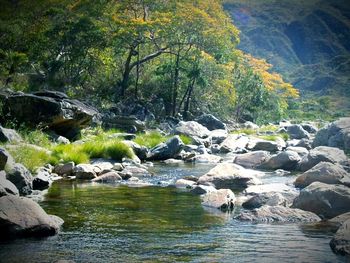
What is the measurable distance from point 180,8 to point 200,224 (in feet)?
112

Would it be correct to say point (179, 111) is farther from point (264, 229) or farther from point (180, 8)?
point (264, 229)

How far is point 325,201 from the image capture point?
10.2 m

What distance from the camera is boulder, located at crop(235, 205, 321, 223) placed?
9812 mm

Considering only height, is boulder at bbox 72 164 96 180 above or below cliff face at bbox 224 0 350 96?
below

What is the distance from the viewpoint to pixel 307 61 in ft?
552

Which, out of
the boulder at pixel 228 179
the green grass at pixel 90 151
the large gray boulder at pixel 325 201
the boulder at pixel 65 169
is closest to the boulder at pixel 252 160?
the green grass at pixel 90 151

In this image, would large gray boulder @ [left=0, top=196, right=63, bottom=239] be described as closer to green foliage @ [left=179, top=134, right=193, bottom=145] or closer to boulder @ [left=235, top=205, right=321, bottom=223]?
boulder @ [left=235, top=205, right=321, bottom=223]

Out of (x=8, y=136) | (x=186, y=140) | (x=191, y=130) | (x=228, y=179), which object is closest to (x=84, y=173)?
(x=8, y=136)

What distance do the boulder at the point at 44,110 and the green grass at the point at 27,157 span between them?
5.59 meters

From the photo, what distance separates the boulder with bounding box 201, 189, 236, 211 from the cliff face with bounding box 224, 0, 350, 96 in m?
121

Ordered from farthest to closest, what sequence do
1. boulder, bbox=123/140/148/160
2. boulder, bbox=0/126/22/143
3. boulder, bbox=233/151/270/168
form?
boulder, bbox=123/140/148/160 < boulder, bbox=233/151/270/168 < boulder, bbox=0/126/22/143

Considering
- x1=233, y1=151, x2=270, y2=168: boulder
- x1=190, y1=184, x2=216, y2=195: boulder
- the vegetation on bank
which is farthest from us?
the vegetation on bank

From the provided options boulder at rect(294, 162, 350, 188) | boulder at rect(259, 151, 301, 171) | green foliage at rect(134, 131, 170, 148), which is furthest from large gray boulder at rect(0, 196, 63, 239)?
green foliage at rect(134, 131, 170, 148)

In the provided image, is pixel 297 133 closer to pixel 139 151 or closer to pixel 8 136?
pixel 139 151
